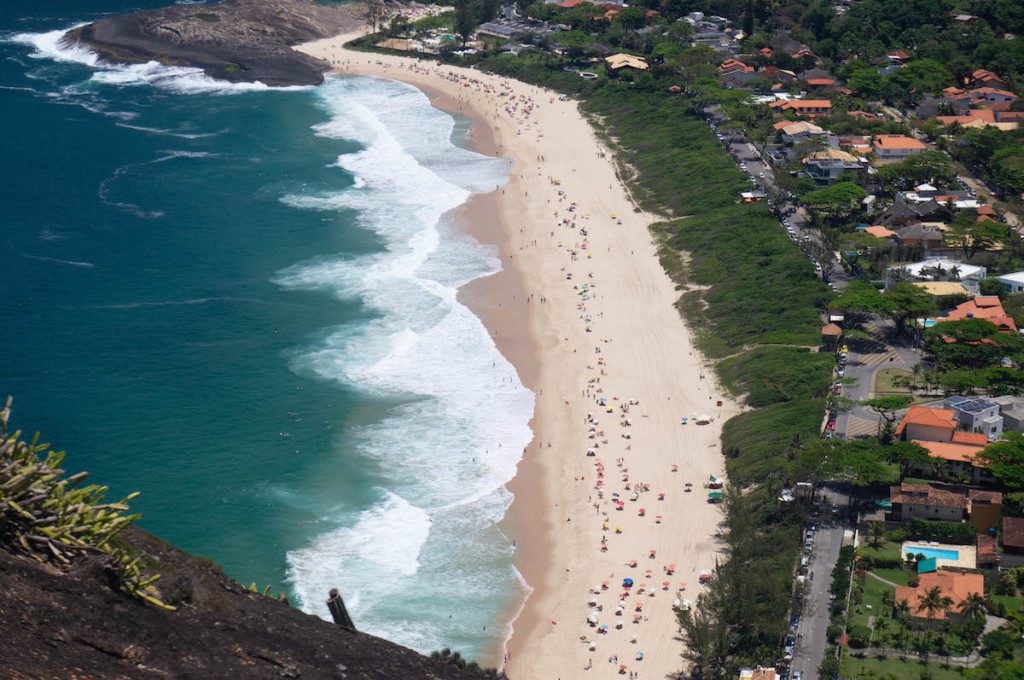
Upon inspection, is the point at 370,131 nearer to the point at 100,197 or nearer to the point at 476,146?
the point at 476,146

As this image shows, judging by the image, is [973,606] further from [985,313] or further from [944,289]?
[944,289]

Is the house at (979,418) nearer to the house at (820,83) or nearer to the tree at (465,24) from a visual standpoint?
the house at (820,83)

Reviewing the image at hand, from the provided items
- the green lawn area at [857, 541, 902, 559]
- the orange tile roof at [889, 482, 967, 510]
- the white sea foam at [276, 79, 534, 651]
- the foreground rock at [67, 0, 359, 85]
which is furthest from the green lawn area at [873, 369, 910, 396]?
the foreground rock at [67, 0, 359, 85]

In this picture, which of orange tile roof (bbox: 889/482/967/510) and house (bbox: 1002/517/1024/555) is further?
orange tile roof (bbox: 889/482/967/510)

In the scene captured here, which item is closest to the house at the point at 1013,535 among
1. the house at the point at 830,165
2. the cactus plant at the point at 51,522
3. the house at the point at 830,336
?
the house at the point at 830,336

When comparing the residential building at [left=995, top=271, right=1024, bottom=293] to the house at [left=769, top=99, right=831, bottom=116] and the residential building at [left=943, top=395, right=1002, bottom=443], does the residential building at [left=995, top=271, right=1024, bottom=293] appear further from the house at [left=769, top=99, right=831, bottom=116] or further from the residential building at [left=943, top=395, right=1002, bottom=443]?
the house at [left=769, top=99, right=831, bottom=116]

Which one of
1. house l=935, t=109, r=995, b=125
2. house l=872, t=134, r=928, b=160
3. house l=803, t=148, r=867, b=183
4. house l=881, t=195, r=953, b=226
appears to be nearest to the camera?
house l=881, t=195, r=953, b=226

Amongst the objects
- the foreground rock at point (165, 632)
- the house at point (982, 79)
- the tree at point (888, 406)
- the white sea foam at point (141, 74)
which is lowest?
the white sea foam at point (141, 74)
